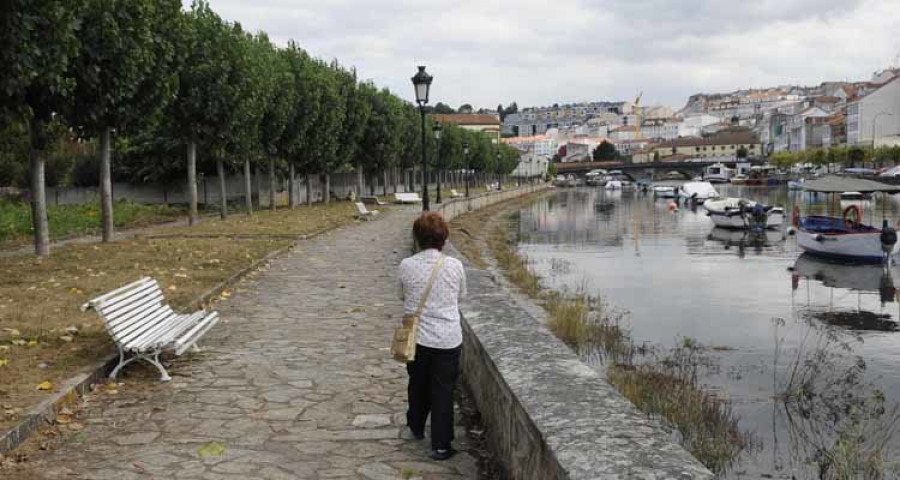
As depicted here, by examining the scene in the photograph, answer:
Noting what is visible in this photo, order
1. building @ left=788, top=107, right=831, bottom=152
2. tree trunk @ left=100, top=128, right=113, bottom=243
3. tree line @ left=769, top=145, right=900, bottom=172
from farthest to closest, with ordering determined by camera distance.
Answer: building @ left=788, top=107, right=831, bottom=152 < tree line @ left=769, top=145, right=900, bottom=172 < tree trunk @ left=100, top=128, right=113, bottom=243

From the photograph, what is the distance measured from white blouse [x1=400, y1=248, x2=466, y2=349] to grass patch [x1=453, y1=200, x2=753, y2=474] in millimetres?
3498

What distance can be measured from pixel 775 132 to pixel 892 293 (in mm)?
186993

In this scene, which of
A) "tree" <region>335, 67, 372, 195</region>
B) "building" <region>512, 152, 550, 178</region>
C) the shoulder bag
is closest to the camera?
the shoulder bag

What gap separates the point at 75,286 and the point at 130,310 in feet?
16.7

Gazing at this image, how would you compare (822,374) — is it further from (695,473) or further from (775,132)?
(775,132)

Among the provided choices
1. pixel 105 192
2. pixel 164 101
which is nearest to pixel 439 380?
pixel 164 101

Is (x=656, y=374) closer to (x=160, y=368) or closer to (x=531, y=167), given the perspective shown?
(x=160, y=368)

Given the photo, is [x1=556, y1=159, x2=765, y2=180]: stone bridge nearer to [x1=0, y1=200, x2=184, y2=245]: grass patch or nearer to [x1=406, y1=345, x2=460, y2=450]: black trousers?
[x1=0, y1=200, x2=184, y2=245]: grass patch

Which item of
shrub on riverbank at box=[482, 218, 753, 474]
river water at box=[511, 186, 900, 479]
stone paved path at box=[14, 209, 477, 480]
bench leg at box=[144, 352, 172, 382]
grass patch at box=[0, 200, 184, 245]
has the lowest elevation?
river water at box=[511, 186, 900, 479]

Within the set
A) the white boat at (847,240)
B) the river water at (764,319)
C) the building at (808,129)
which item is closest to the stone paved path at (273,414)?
the river water at (764,319)

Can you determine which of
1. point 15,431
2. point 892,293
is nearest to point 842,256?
point 892,293

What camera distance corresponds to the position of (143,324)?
8.20m

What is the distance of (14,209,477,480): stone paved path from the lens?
5629 mm

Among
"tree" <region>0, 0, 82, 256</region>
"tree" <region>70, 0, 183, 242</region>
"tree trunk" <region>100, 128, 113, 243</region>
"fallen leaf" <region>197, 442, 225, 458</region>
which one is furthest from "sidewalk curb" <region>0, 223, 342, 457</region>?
"tree trunk" <region>100, 128, 113, 243</region>
